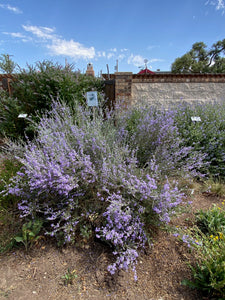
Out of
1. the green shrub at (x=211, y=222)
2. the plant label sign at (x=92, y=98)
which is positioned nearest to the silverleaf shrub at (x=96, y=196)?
the green shrub at (x=211, y=222)

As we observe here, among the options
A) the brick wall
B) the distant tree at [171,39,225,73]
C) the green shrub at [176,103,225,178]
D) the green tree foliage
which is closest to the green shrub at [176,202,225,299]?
the green shrub at [176,103,225,178]

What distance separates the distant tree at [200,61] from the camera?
791 inches

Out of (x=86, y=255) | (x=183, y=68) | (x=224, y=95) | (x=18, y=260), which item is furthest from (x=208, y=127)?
(x=183, y=68)

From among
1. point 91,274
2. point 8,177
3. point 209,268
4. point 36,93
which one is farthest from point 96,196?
point 36,93

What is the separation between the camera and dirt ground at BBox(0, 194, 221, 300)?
4.71 feet

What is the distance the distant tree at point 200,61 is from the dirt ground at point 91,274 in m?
21.7

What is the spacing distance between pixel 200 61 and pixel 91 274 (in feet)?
A: 80.7

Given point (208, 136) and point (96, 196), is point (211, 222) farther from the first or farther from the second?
point (208, 136)

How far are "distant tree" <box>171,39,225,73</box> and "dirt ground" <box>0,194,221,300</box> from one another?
71.3 feet

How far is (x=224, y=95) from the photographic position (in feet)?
20.7

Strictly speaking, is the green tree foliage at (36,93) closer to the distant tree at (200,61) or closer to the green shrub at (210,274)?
the green shrub at (210,274)

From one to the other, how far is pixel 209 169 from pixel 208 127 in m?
0.79

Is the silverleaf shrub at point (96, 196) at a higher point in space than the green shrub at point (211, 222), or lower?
higher

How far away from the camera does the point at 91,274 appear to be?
158cm
